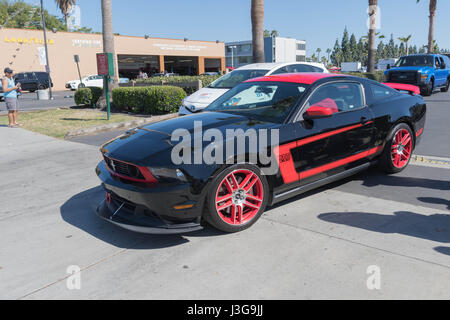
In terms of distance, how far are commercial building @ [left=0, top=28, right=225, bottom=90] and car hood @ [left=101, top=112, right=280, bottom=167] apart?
31822mm

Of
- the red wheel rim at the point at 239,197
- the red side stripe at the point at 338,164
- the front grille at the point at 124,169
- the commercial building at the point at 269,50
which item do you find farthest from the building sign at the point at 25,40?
the commercial building at the point at 269,50

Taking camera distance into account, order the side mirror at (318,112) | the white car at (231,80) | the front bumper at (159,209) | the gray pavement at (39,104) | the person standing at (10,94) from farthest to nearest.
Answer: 1. the gray pavement at (39,104)
2. the person standing at (10,94)
3. the white car at (231,80)
4. the side mirror at (318,112)
5. the front bumper at (159,209)

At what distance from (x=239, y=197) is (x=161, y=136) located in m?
1.03

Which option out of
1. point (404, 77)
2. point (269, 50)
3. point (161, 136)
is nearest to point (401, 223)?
point (161, 136)

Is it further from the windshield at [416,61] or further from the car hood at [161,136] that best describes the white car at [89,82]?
the car hood at [161,136]

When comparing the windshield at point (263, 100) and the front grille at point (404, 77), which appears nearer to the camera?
the windshield at point (263, 100)

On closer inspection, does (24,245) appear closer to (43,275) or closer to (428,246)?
(43,275)

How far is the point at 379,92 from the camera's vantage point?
533cm

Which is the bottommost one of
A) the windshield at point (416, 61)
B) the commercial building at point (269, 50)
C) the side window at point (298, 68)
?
the side window at point (298, 68)

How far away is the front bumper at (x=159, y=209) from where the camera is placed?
3.45 metres

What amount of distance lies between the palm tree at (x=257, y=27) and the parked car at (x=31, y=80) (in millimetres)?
23433

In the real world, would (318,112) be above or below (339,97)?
below

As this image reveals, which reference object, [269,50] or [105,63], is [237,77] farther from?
[269,50]
